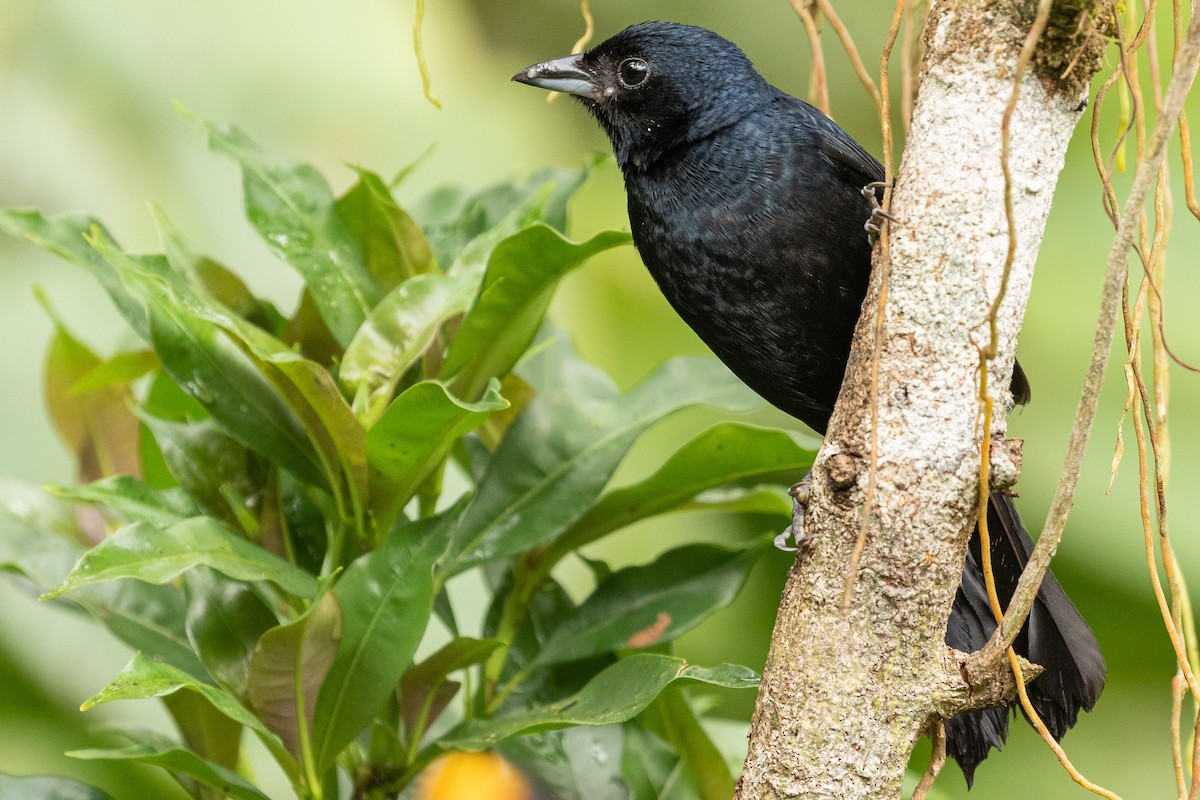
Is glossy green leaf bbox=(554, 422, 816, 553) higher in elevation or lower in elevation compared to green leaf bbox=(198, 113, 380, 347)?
lower

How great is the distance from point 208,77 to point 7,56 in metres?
0.55

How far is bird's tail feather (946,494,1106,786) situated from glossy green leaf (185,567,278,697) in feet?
3.31

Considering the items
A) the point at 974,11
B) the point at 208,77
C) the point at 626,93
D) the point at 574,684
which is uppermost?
the point at 974,11

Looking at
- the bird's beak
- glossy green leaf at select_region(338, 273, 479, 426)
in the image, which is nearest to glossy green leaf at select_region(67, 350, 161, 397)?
glossy green leaf at select_region(338, 273, 479, 426)

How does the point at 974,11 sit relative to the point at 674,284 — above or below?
above

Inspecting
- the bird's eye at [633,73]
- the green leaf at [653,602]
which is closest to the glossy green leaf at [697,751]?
the green leaf at [653,602]

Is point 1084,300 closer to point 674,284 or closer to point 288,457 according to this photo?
point 674,284

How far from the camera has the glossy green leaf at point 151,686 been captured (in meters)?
1.25

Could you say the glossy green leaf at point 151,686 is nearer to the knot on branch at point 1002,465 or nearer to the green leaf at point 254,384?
the green leaf at point 254,384

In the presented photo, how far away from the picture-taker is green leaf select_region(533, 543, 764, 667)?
5.80 feet

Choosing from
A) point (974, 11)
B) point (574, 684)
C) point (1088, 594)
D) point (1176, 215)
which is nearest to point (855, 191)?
point (974, 11)

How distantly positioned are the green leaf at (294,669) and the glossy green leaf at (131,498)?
0.22 meters

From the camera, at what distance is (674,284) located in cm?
204

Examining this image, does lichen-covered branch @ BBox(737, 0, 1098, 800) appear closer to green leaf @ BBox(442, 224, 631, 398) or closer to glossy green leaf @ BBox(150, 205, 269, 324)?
green leaf @ BBox(442, 224, 631, 398)
